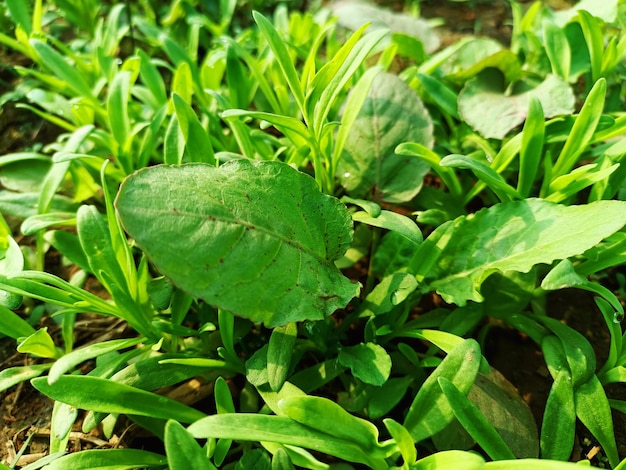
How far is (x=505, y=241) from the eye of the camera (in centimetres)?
101

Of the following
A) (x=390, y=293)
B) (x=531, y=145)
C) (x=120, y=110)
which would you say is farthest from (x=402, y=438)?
(x=120, y=110)

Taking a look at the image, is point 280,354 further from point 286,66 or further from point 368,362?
point 286,66

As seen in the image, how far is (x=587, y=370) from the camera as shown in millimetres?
964

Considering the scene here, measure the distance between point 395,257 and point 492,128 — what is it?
0.39 metres

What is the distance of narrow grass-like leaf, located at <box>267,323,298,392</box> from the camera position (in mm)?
913

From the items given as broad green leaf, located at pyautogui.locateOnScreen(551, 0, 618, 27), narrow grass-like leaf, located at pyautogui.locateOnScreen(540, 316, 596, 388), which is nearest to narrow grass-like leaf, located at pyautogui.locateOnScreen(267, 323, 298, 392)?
narrow grass-like leaf, located at pyautogui.locateOnScreen(540, 316, 596, 388)

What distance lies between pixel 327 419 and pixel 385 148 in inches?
25.8

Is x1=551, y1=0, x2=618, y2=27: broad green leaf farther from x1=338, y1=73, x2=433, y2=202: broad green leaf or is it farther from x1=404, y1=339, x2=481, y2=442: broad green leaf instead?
x1=404, y1=339, x2=481, y2=442: broad green leaf

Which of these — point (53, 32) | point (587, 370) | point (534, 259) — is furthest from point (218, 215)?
point (53, 32)

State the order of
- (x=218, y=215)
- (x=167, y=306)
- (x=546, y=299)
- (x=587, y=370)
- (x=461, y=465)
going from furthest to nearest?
(x=546, y=299), (x=167, y=306), (x=587, y=370), (x=218, y=215), (x=461, y=465)

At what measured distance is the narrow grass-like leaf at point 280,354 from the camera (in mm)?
913

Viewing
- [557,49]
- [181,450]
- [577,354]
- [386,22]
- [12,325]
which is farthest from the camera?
[386,22]

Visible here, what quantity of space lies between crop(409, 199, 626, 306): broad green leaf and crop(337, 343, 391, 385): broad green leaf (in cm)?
16

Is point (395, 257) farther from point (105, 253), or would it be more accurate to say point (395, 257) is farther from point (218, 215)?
point (105, 253)
